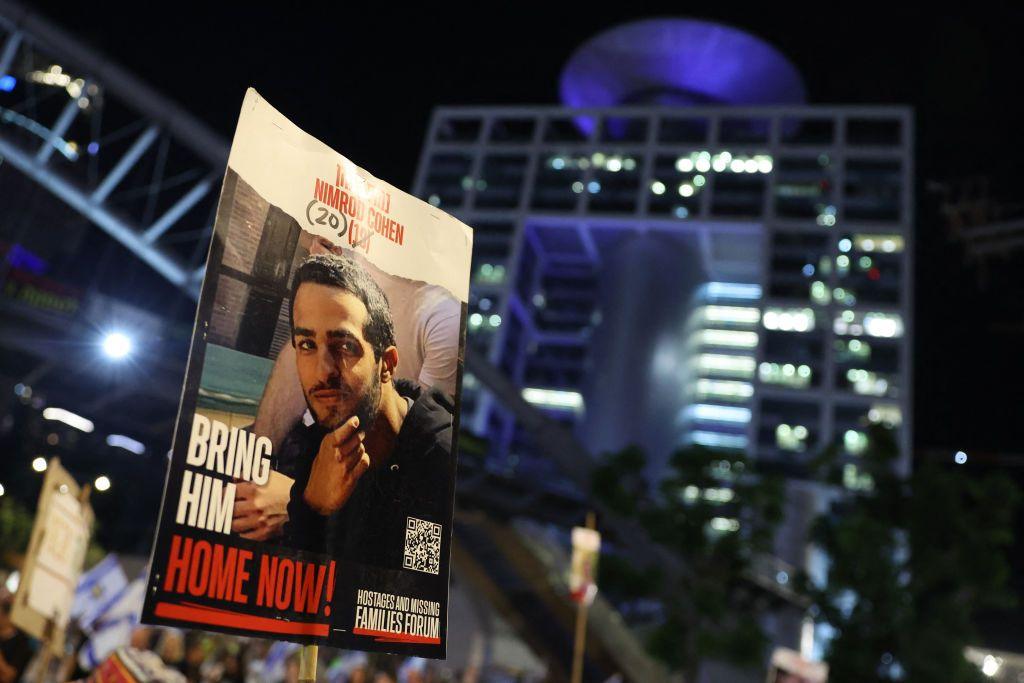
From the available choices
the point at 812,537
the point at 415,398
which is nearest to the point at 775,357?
the point at 812,537

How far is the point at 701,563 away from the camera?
93.8 ft

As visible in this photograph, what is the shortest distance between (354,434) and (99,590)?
1113cm

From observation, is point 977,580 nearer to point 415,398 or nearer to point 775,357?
point 415,398

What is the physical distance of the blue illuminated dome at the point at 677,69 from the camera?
93188mm

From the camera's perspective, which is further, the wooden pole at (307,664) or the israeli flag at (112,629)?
the israeli flag at (112,629)

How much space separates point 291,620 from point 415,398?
38.3 inches

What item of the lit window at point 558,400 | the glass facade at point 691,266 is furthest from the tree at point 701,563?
the lit window at point 558,400

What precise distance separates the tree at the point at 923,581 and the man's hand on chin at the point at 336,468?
26.5m

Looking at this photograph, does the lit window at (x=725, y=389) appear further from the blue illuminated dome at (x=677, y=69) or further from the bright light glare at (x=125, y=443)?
the bright light glare at (x=125, y=443)

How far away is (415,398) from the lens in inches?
144

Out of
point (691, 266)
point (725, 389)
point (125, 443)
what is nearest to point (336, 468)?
point (125, 443)

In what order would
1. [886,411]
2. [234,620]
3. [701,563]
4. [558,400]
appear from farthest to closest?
[558,400] < [886,411] < [701,563] < [234,620]

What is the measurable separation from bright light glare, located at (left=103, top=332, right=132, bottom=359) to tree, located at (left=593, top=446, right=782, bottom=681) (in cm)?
1497

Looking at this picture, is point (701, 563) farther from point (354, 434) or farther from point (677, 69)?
point (677, 69)
